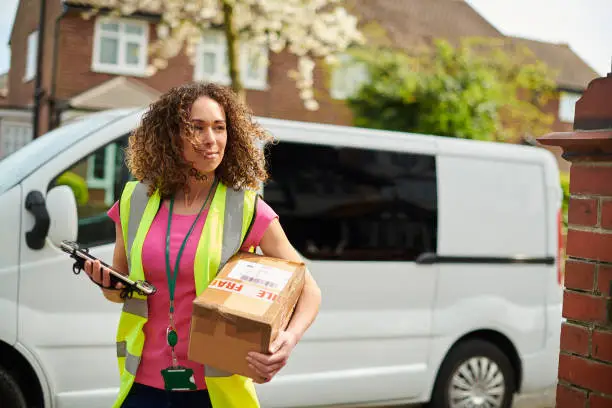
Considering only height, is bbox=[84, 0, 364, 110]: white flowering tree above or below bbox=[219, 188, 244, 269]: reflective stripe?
above

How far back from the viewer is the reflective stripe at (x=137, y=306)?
253cm

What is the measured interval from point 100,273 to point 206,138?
52 centimetres

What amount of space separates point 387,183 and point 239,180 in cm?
308

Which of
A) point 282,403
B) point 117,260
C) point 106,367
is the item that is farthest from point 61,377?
point 117,260

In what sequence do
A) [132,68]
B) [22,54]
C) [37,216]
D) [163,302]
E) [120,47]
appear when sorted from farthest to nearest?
1. [22,54]
2. [132,68]
3. [120,47]
4. [37,216]
5. [163,302]

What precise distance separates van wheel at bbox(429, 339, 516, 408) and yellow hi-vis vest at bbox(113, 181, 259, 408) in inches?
144

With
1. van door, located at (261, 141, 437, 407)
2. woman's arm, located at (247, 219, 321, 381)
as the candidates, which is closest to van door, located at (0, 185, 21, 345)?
van door, located at (261, 141, 437, 407)

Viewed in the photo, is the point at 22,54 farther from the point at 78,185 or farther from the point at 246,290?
the point at 246,290

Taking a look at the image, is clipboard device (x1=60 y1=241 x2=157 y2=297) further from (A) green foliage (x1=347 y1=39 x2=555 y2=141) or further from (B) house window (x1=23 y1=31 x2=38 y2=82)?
(B) house window (x1=23 y1=31 x2=38 y2=82)

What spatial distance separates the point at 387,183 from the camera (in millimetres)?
5633

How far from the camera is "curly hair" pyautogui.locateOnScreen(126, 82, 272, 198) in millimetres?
2588

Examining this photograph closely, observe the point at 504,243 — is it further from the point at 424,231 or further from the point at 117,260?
the point at 117,260

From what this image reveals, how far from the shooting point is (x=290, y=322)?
98.0 inches

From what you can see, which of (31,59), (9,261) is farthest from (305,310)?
(31,59)
